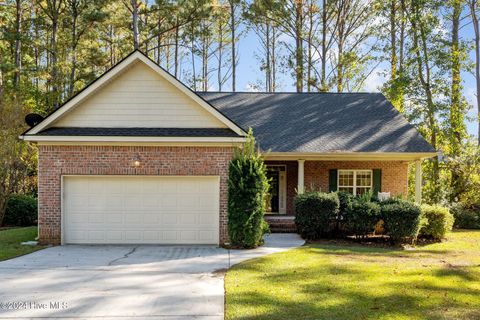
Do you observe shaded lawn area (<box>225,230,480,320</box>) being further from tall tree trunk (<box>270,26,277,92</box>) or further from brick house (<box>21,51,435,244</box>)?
tall tree trunk (<box>270,26,277,92</box>)

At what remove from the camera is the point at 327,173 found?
16.8m

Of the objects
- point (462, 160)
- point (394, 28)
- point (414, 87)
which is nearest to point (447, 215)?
point (462, 160)

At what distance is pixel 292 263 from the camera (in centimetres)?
911

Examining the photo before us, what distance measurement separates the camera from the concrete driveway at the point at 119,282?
6.06m

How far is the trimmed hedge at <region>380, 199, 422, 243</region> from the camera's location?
1202cm

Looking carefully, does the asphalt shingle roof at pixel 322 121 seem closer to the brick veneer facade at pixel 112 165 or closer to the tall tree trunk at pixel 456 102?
the brick veneer facade at pixel 112 165

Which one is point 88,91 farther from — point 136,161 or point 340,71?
point 340,71

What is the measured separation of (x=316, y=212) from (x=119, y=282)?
681cm

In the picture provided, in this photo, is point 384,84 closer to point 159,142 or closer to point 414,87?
point 414,87

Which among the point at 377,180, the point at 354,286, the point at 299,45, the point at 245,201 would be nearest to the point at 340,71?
the point at 299,45

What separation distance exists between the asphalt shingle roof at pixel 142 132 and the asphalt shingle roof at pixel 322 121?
3977 millimetres

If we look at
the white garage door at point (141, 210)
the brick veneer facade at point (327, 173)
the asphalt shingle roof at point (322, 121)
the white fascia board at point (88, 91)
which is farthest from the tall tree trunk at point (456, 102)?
the white fascia board at point (88, 91)

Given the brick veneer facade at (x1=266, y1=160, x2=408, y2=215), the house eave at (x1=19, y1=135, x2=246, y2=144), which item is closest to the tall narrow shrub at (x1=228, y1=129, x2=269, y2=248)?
the house eave at (x1=19, y1=135, x2=246, y2=144)

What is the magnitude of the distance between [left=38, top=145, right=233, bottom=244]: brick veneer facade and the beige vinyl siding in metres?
0.83
